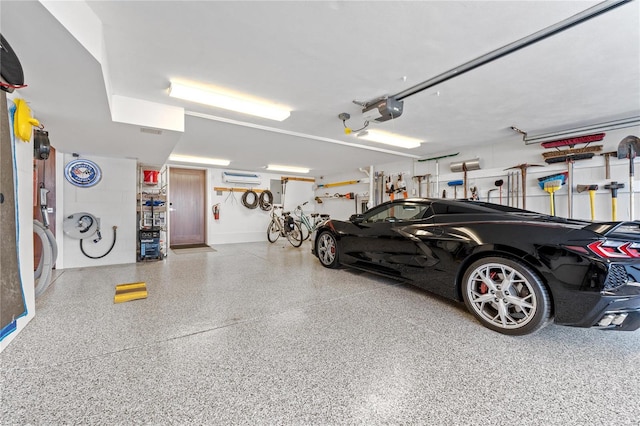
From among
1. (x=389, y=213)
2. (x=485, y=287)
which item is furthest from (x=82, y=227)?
(x=485, y=287)

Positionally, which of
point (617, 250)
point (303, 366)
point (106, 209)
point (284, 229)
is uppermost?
point (106, 209)

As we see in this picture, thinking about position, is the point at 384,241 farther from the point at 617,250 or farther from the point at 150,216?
the point at 150,216

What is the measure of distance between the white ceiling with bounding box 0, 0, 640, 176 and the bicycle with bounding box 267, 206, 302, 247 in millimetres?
3636

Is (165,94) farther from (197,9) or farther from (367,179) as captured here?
(367,179)

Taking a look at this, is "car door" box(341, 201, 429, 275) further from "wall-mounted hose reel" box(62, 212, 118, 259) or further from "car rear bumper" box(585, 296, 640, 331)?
"wall-mounted hose reel" box(62, 212, 118, 259)

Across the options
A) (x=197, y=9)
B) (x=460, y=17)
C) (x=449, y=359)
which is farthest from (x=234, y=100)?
(x=449, y=359)

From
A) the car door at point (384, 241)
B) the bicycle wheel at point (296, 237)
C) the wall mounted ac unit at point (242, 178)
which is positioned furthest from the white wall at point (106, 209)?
the car door at point (384, 241)

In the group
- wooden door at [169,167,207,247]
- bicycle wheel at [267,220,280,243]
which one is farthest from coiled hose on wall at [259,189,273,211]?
wooden door at [169,167,207,247]

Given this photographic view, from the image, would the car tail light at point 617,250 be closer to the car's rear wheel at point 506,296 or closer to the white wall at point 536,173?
the car's rear wheel at point 506,296

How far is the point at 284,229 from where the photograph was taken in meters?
7.32

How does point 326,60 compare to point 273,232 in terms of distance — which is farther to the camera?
point 273,232

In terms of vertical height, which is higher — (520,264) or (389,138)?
(389,138)

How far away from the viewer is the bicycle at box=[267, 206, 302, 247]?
691cm

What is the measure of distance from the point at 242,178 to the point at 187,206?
174 centimetres
